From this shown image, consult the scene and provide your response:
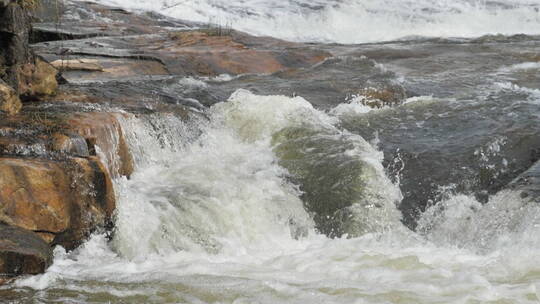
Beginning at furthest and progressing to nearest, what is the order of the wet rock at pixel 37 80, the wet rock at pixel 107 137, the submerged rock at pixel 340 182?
the wet rock at pixel 37 80 → the submerged rock at pixel 340 182 → the wet rock at pixel 107 137

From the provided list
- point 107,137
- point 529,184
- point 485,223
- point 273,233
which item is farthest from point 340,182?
point 107,137

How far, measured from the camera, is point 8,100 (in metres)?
6.02

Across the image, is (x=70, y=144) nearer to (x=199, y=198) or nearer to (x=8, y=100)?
(x=8, y=100)

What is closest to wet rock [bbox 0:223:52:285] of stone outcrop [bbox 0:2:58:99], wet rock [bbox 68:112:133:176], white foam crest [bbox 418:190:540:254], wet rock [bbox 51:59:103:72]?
wet rock [bbox 68:112:133:176]

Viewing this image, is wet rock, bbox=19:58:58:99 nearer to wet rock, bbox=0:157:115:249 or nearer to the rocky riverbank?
the rocky riverbank

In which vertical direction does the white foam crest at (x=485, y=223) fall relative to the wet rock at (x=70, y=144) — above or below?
below

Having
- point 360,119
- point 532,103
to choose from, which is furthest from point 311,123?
point 532,103

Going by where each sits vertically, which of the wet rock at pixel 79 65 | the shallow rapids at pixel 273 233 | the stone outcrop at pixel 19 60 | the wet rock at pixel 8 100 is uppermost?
the stone outcrop at pixel 19 60

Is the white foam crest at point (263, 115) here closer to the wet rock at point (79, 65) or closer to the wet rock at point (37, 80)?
the wet rock at point (37, 80)

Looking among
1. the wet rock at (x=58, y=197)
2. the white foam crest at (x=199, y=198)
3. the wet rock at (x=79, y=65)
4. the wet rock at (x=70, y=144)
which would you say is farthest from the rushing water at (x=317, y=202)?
the wet rock at (x=79, y=65)

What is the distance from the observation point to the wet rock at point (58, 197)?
4852 mm

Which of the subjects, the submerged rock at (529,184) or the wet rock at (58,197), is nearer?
the wet rock at (58,197)

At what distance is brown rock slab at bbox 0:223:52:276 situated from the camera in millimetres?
4375

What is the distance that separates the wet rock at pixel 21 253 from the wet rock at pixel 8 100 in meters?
1.56
